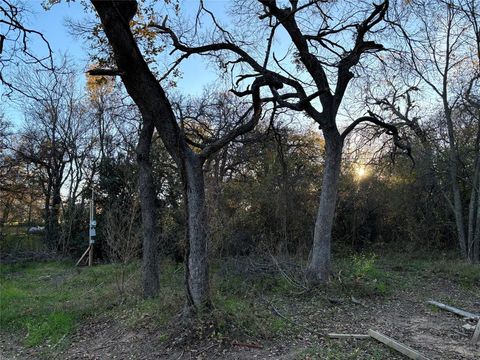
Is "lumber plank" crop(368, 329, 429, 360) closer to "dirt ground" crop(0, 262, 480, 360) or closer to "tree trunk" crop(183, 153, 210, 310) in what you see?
"dirt ground" crop(0, 262, 480, 360)

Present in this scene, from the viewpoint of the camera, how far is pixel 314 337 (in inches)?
230

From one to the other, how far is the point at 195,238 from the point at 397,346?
313 cm

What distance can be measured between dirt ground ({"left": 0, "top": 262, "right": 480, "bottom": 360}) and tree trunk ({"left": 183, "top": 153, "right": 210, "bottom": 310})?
Result: 0.68 meters

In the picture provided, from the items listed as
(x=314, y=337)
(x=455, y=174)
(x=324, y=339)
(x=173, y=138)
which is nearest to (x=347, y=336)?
(x=324, y=339)

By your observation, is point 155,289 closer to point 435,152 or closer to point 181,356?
point 181,356

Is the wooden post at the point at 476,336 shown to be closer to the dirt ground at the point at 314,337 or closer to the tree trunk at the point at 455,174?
the dirt ground at the point at 314,337

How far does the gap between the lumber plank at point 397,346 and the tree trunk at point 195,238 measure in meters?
2.44

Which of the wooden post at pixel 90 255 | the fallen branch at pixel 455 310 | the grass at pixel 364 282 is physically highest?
the wooden post at pixel 90 255

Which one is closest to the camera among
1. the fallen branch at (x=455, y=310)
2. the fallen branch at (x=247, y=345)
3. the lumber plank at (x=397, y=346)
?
the lumber plank at (x=397, y=346)

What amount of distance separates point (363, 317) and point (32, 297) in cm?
751

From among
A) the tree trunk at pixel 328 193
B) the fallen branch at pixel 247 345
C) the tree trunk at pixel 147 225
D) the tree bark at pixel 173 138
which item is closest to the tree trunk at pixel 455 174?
the tree trunk at pixel 328 193

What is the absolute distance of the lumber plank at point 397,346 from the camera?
4.95m

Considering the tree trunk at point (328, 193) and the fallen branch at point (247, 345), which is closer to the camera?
the fallen branch at point (247, 345)

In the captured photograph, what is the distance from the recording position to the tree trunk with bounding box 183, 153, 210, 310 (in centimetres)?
584
